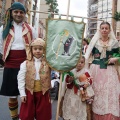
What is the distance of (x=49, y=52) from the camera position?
11.7ft

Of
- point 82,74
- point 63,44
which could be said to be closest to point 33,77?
point 63,44

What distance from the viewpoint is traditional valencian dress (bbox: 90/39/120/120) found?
3869mm

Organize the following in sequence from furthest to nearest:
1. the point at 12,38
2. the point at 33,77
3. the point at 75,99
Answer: the point at 75,99 → the point at 12,38 → the point at 33,77

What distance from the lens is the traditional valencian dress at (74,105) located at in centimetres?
399

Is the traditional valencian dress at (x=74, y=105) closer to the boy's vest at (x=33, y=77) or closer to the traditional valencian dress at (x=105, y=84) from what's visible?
the traditional valencian dress at (x=105, y=84)

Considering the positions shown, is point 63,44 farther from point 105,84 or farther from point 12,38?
point 105,84

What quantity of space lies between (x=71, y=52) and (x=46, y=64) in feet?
1.24

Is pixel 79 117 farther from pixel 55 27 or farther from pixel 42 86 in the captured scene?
pixel 55 27

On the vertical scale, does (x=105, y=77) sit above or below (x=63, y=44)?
below

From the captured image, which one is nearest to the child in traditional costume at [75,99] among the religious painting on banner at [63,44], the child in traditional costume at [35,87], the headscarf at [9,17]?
the religious painting on banner at [63,44]

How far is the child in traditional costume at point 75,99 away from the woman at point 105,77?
0.46 feet

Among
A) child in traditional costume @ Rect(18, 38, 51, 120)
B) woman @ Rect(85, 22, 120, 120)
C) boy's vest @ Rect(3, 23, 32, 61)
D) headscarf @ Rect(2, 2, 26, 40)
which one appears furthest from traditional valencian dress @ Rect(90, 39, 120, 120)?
headscarf @ Rect(2, 2, 26, 40)

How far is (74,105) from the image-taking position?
400 centimetres

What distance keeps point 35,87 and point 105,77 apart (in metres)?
1.10
